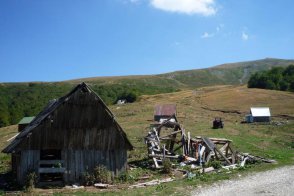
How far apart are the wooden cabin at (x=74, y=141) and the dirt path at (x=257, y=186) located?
5952mm

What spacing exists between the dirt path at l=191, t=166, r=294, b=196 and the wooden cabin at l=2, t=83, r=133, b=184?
5.95 metres

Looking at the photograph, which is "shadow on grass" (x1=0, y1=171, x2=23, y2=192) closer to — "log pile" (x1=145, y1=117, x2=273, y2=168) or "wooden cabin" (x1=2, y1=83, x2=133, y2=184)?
"wooden cabin" (x1=2, y1=83, x2=133, y2=184)

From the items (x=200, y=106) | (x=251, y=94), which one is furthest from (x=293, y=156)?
(x=251, y=94)

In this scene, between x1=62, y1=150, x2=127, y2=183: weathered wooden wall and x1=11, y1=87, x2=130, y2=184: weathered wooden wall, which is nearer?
x1=11, y1=87, x2=130, y2=184: weathered wooden wall

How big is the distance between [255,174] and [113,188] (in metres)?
9.05

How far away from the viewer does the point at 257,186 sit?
2045 centimetres

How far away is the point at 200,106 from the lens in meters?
87.2

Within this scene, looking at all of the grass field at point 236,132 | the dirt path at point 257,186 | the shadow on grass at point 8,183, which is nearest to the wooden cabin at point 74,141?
the shadow on grass at point 8,183

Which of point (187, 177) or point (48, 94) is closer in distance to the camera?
point (187, 177)

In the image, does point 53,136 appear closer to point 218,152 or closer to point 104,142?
point 104,142

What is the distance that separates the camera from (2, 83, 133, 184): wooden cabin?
70.2ft

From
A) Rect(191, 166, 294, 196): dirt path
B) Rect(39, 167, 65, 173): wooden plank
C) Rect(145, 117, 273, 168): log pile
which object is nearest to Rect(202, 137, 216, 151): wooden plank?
Rect(145, 117, 273, 168): log pile

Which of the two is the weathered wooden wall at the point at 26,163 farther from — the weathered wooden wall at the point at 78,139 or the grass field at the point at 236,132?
the grass field at the point at 236,132

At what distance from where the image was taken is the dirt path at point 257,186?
19.1 meters
